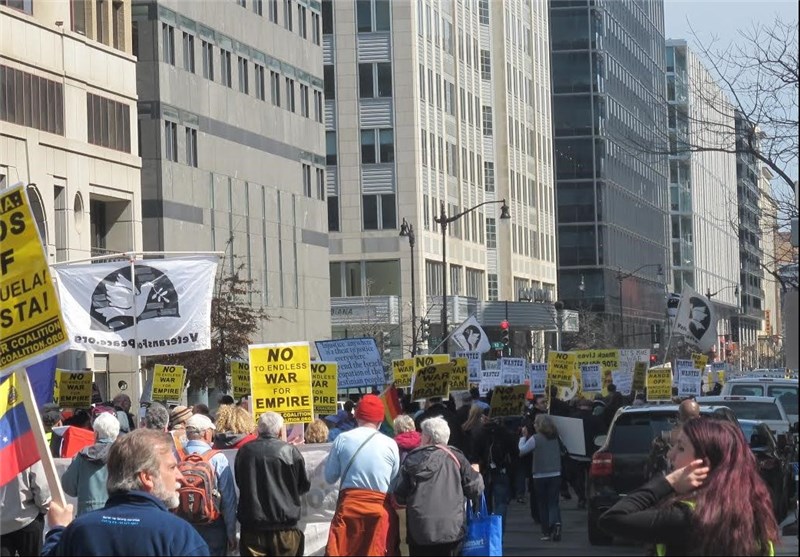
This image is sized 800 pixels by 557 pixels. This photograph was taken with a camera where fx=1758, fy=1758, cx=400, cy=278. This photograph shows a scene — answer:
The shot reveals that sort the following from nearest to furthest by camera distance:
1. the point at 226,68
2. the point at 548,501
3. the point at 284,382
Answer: the point at 284,382 → the point at 548,501 → the point at 226,68

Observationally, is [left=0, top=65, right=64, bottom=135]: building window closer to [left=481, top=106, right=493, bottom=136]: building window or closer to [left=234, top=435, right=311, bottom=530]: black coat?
[left=234, top=435, right=311, bottom=530]: black coat

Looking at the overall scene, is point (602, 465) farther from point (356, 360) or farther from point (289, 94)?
point (289, 94)

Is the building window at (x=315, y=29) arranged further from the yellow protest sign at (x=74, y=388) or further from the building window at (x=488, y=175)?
the yellow protest sign at (x=74, y=388)

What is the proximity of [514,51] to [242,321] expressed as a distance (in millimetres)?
56147

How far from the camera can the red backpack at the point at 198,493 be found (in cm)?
1231

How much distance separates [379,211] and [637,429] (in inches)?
2575

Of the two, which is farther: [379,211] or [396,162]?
[379,211]

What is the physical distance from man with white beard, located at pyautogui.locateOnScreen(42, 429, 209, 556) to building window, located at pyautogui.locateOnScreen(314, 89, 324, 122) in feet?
215

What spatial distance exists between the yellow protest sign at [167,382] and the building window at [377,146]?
56346 millimetres

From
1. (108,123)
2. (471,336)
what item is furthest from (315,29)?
(471,336)

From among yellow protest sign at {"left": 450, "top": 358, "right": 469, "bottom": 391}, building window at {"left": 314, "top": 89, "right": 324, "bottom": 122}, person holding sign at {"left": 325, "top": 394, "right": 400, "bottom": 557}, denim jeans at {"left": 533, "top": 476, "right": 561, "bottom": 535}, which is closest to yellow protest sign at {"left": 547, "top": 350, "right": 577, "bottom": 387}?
yellow protest sign at {"left": 450, "top": 358, "right": 469, "bottom": 391}

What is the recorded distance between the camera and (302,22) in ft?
233

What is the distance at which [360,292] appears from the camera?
85125 mm

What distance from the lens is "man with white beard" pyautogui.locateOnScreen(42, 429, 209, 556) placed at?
6.33m
